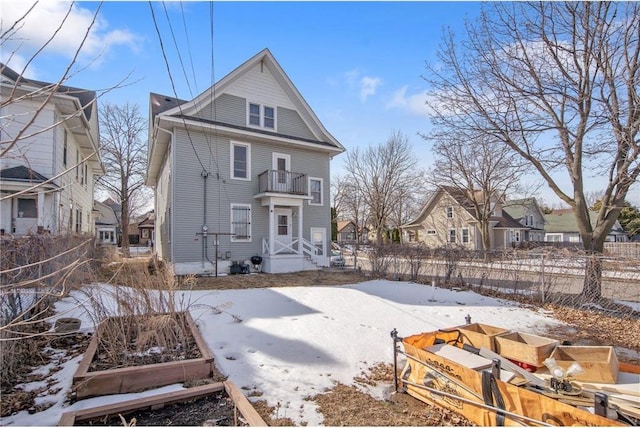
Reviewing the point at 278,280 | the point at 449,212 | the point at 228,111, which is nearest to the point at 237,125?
the point at 228,111

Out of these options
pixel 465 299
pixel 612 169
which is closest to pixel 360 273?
pixel 465 299

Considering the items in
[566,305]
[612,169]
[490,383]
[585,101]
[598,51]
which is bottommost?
[566,305]

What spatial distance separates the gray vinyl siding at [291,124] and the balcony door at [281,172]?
1270mm

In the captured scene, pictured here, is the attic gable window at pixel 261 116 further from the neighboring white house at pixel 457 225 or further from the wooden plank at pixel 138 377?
the neighboring white house at pixel 457 225

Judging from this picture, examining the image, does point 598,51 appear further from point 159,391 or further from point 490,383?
point 159,391

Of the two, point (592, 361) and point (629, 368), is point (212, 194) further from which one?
point (629, 368)

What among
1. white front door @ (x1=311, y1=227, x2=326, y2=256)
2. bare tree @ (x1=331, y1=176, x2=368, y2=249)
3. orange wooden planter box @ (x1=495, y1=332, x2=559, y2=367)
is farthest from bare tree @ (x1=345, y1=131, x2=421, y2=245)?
orange wooden planter box @ (x1=495, y1=332, x2=559, y2=367)

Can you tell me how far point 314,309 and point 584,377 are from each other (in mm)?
4579

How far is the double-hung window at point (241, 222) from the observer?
13844mm

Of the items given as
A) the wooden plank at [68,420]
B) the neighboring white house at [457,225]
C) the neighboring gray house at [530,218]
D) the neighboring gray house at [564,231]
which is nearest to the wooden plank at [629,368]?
the wooden plank at [68,420]

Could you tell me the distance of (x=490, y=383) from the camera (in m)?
3.01

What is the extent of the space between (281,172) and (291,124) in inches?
114

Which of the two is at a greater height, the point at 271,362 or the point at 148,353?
the point at 148,353

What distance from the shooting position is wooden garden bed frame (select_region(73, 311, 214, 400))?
10.4 ft
